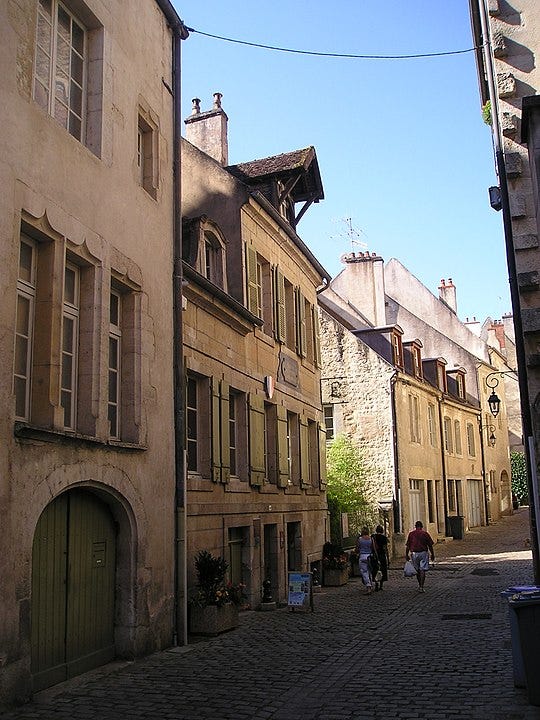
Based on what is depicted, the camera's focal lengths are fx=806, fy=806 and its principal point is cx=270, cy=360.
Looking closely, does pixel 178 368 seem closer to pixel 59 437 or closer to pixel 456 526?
pixel 59 437

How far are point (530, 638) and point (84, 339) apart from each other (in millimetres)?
4976

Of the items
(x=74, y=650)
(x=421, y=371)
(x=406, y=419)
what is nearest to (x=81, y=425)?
(x=74, y=650)

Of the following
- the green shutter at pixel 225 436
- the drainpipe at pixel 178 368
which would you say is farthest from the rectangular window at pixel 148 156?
the green shutter at pixel 225 436

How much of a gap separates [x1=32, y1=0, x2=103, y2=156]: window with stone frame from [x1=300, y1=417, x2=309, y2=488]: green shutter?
10.2 metres

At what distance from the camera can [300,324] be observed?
59.7ft

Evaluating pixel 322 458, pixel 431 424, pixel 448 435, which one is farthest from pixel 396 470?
pixel 448 435

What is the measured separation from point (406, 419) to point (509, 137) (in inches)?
638

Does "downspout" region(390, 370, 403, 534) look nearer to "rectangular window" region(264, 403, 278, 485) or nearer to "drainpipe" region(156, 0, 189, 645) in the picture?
"rectangular window" region(264, 403, 278, 485)

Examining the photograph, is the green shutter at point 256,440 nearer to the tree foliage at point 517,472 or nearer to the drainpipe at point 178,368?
the drainpipe at point 178,368

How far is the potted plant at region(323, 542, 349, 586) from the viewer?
18.2 m

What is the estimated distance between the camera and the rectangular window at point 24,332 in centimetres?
720

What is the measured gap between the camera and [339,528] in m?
22.1

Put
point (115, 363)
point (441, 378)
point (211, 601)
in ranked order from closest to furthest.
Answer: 1. point (115, 363)
2. point (211, 601)
3. point (441, 378)

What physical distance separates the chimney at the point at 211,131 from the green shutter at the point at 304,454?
19.7 ft
